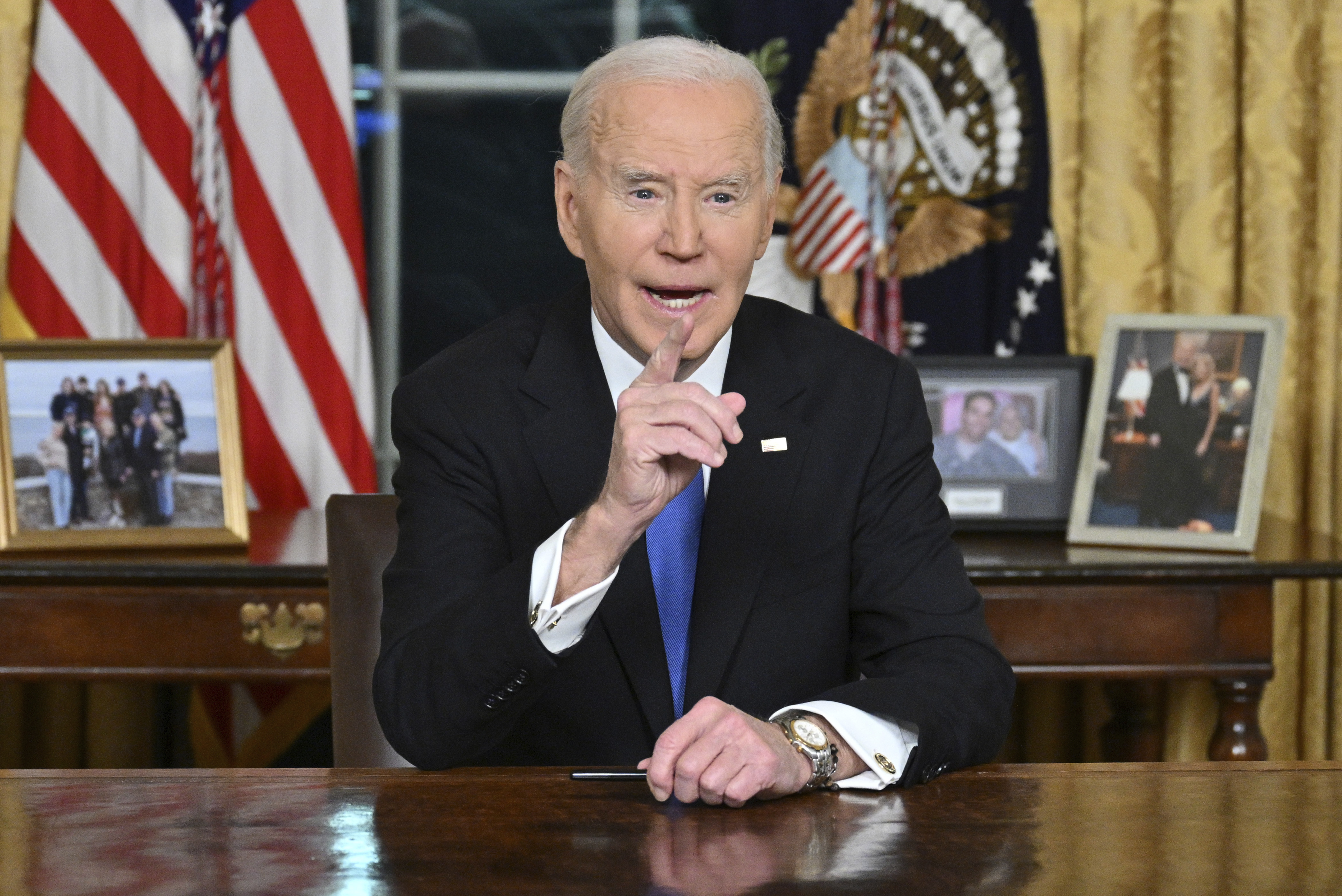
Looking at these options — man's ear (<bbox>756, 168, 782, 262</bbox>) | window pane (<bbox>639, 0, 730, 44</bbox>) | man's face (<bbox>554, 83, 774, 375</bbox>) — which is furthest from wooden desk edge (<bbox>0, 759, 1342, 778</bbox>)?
window pane (<bbox>639, 0, 730, 44</bbox>)

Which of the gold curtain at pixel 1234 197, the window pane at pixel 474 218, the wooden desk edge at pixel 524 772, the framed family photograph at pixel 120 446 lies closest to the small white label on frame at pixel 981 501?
the gold curtain at pixel 1234 197

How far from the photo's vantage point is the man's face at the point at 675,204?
5.58 ft

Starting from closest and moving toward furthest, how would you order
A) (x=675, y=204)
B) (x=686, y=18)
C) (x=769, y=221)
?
1. (x=675, y=204)
2. (x=769, y=221)
3. (x=686, y=18)

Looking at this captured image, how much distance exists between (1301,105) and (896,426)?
182cm

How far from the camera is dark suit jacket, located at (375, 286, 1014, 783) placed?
1.70 meters

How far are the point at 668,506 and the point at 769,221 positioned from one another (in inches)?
14.7

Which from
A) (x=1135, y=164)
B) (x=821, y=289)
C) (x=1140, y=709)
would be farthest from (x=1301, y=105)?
(x=1140, y=709)

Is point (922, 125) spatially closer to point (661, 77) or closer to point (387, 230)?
point (387, 230)

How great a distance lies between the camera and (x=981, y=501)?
294cm

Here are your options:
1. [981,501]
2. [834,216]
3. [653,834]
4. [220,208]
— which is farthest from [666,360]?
[220,208]

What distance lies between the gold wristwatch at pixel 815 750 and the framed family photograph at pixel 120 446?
1.62 meters

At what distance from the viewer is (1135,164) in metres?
3.24

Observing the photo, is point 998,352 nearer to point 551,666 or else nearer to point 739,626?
point 739,626

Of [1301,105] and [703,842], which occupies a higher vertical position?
[1301,105]
